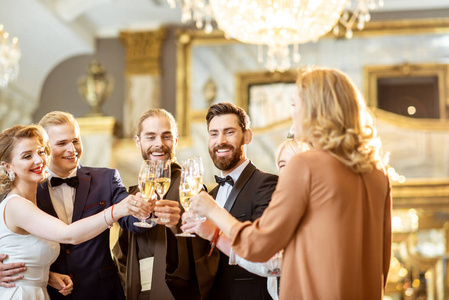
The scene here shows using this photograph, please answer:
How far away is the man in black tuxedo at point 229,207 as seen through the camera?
2.75m

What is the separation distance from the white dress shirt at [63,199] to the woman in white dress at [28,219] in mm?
283

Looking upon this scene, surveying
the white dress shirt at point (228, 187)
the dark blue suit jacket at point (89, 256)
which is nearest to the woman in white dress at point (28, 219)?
the dark blue suit jacket at point (89, 256)

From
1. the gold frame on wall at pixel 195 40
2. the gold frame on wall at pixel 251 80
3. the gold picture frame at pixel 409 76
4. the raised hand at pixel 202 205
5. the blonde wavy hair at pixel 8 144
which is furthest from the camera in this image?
the gold frame on wall at pixel 251 80

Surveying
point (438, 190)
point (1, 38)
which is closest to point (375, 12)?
point (438, 190)

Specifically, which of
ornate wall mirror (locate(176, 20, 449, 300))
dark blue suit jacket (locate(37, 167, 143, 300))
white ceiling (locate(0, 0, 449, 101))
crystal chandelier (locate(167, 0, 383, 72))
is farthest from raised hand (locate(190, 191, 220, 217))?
white ceiling (locate(0, 0, 449, 101))

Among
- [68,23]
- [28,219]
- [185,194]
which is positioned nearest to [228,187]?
[185,194]

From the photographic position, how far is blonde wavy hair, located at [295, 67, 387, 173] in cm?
193

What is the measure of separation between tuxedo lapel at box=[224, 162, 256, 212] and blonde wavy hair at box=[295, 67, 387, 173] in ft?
2.89

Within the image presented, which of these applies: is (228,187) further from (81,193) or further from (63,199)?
(63,199)

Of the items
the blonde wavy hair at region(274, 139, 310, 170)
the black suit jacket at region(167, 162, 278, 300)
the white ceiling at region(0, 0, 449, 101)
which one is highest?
the white ceiling at region(0, 0, 449, 101)

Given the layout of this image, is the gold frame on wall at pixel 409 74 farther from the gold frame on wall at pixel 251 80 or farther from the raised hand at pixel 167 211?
the raised hand at pixel 167 211

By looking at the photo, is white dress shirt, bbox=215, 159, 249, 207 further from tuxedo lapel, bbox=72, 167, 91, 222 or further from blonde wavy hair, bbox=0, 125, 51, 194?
blonde wavy hair, bbox=0, 125, 51, 194

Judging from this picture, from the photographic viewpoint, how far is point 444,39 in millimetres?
9141

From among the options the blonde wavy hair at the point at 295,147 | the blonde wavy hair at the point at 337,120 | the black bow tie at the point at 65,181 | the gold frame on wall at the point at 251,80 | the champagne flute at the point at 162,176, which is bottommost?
the black bow tie at the point at 65,181
